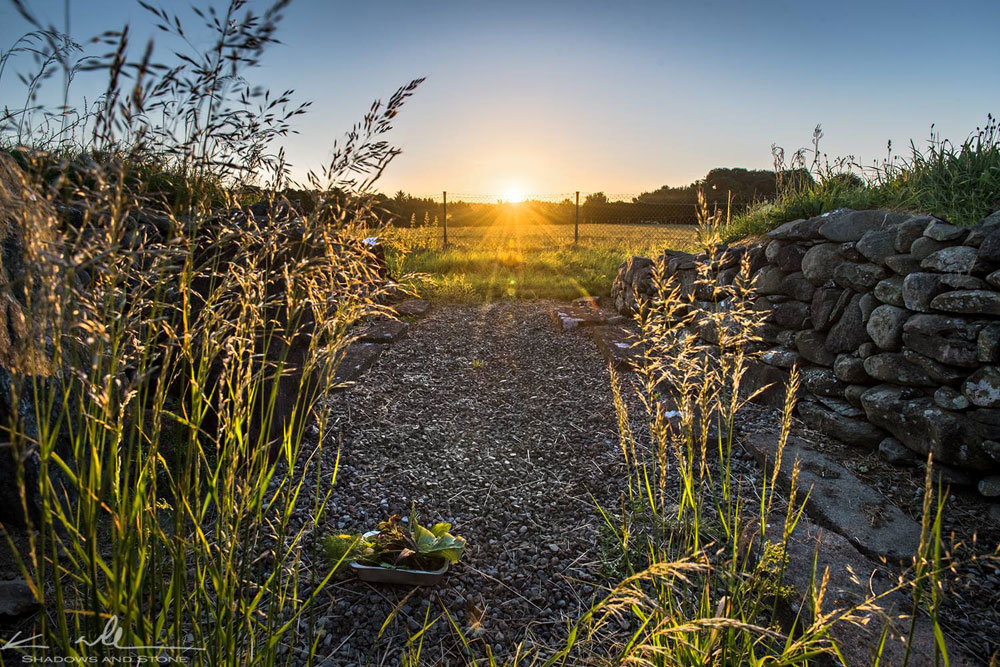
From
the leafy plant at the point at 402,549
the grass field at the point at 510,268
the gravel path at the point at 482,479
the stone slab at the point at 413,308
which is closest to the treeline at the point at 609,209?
the grass field at the point at 510,268

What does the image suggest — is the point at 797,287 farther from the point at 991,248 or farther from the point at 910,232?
the point at 991,248

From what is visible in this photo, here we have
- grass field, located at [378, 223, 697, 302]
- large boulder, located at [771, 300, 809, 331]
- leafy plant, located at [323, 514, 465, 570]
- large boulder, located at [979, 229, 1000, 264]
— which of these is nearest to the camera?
leafy plant, located at [323, 514, 465, 570]

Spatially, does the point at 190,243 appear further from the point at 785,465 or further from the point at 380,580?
the point at 785,465

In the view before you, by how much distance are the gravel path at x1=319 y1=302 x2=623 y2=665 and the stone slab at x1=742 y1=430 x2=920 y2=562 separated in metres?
0.88

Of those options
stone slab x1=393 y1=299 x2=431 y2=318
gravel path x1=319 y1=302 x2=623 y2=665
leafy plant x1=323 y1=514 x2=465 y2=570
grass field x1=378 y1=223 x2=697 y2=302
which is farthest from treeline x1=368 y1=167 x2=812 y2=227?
leafy plant x1=323 y1=514 x2=465 y2=570

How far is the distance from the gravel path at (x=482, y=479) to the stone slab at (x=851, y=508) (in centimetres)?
88

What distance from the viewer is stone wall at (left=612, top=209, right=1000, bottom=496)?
8.74 feet

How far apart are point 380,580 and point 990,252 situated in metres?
3.13

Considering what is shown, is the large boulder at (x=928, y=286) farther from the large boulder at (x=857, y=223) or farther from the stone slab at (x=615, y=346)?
the stone slab at (x=615, y=346)

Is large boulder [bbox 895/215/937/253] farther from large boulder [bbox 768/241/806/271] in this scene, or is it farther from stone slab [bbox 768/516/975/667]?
stone slab [bbox 768/516/975/667]

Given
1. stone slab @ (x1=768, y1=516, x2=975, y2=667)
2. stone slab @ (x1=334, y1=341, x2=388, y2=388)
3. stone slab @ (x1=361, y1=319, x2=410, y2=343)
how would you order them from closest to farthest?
stone slab @ (x1=768, y1=516, x2=975, y2=667) < stone slab @ (x1=334, y1=341, x2=388, y2=388) < stone slab @ (x1=361, y1=319, x2=410, y2=343)

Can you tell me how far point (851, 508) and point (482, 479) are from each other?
5.62 feet

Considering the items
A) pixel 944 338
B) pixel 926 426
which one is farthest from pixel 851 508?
pixel 944 338

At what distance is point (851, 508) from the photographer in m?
2.53
